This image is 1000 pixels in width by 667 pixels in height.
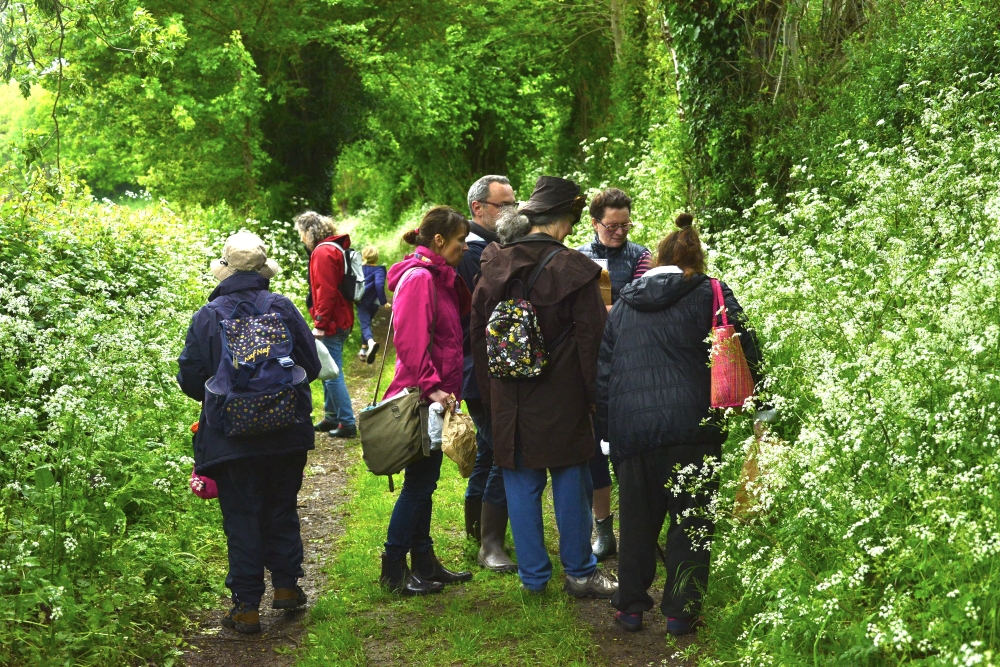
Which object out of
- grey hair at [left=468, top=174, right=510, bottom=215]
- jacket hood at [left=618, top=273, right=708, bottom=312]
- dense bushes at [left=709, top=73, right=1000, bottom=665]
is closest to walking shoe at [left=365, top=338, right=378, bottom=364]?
grey hair at [left=468, top=174, right=510, bottom=215]

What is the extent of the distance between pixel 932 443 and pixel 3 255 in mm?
6281

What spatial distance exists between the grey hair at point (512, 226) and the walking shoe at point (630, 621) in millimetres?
2012

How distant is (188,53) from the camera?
1845 centimetres

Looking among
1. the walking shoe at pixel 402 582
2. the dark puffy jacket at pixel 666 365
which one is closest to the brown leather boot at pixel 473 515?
the walking shoe at pixel 402 582

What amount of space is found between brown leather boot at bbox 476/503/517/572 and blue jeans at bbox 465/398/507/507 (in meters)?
0.05

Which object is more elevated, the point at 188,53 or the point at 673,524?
the point at 188,53

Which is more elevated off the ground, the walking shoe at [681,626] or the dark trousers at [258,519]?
the dark trousers at [258,519]

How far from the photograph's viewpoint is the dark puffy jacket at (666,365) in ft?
14.4

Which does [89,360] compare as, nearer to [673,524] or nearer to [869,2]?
[673,524]

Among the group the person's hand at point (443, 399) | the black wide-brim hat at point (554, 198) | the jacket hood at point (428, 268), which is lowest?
the person's hand at point (443, 399)

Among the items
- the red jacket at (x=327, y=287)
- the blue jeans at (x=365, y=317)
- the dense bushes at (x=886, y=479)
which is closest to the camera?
the dense bushes at (x=886, y=479)

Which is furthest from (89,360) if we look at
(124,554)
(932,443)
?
(932,443)

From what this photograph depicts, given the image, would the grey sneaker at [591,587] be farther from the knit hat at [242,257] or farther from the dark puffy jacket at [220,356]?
the knit hat at [242,257]

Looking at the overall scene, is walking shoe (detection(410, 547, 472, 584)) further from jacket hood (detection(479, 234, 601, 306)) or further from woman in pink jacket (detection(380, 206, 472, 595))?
jacket hood (detection(479, 234, 601, 306))
